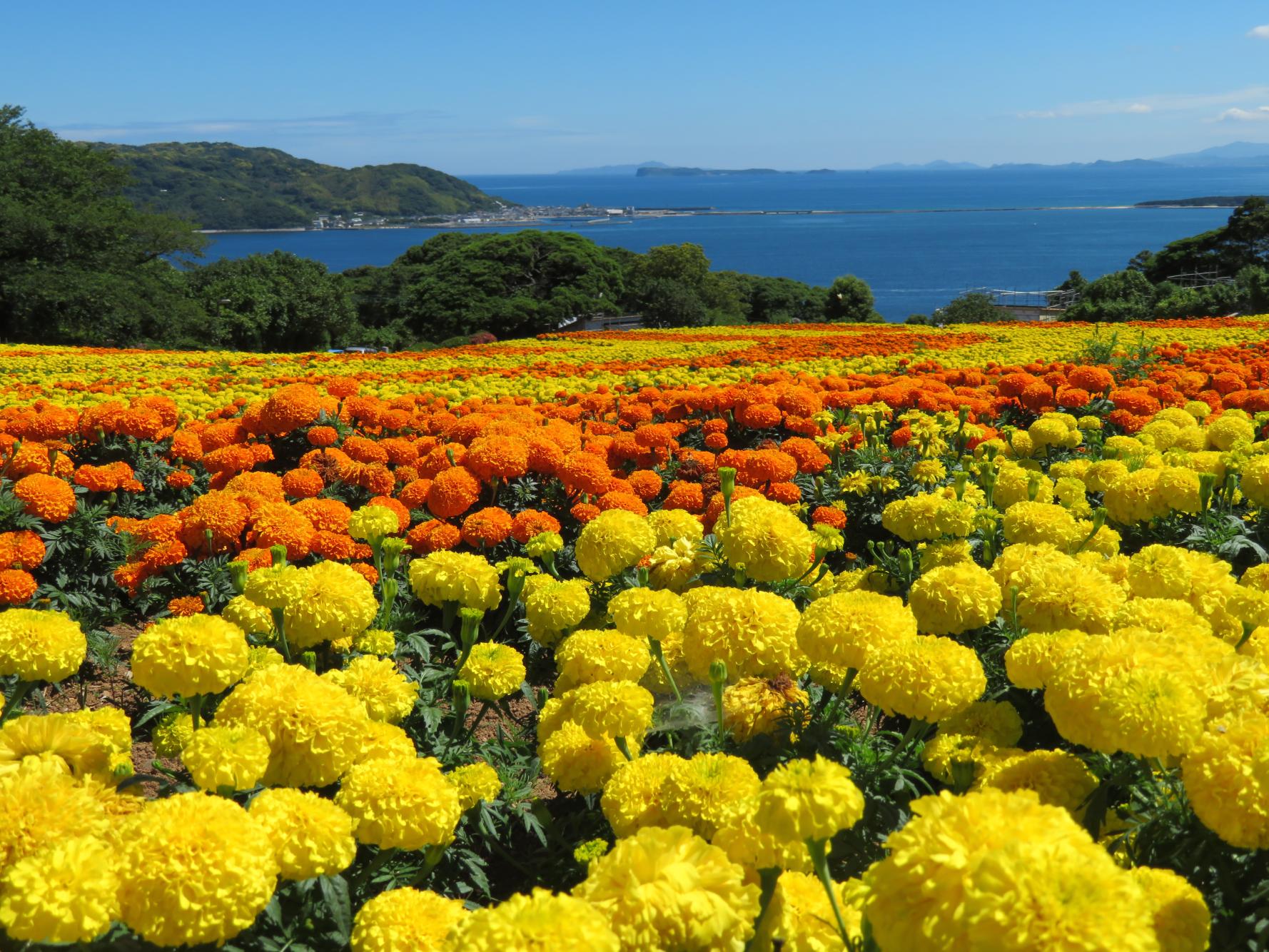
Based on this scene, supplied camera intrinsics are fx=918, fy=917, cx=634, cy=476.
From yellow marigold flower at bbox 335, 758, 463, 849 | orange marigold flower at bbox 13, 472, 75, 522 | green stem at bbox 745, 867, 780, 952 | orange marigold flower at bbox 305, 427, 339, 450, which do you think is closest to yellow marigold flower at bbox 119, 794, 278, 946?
yellow marigold flower at bbox 335, 758, 463, 849

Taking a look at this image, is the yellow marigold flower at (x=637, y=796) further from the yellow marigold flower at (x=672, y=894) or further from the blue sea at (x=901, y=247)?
the blue sea at (x=901, y=247)

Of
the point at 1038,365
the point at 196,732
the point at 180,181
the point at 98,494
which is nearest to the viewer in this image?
the point at 196,732

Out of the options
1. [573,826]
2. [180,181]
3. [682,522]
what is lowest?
[573,826]

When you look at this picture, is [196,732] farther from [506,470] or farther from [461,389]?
[461,389]

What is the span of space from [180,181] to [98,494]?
191829 mm

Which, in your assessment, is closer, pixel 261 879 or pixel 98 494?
pixel 261 879

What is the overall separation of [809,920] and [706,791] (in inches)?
11.8

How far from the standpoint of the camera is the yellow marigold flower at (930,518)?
125 inches

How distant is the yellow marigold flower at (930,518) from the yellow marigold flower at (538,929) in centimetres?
236

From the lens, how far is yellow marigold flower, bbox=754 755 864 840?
1.16m

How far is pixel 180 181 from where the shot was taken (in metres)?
170

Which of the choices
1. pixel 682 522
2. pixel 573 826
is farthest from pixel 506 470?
pixel 573 826

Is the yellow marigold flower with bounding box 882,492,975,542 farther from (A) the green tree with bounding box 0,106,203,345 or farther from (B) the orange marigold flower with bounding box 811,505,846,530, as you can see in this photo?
(A) the green tree with bounding box 0,106,203,345

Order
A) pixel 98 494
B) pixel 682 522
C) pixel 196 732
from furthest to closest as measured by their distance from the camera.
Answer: pixel 98 494, pixel 682 522, pixel 196 732
